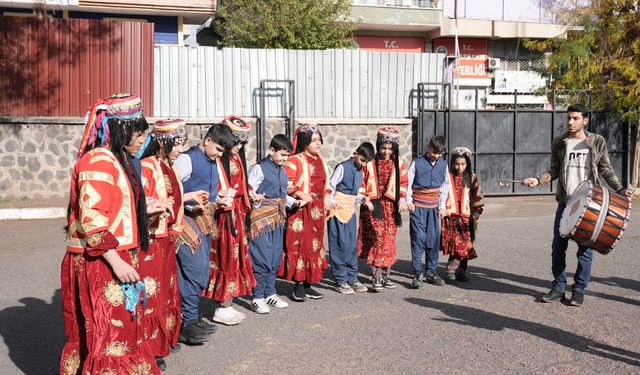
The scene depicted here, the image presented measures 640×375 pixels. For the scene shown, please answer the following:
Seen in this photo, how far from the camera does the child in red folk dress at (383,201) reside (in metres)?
8.16

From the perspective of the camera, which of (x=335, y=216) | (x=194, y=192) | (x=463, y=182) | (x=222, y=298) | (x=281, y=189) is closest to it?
(x=194, y=192)

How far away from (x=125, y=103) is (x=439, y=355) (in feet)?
9.63

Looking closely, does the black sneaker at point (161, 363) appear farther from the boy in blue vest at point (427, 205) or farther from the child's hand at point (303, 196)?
the boy in blue vest at point (427, 205)

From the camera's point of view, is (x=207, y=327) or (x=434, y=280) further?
(x=434, y=280)

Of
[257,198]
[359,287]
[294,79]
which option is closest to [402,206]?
[359,287]

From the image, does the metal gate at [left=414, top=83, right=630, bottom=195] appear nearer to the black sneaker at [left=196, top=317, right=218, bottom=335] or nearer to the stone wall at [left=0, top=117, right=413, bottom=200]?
the stone wall at [left=0, top=117, right=413, bottom=200]

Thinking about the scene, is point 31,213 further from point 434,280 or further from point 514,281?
point 514,281

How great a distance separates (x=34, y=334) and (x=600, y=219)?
4.58 metres

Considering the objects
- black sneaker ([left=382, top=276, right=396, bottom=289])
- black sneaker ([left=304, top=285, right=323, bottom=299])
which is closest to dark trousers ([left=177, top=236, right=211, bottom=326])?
black sneaker ([left=304, top=285, right=323, bottom=299])

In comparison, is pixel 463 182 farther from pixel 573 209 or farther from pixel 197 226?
pixel 197 226

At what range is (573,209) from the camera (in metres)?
6.64

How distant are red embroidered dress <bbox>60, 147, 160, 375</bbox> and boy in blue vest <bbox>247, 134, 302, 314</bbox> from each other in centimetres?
271

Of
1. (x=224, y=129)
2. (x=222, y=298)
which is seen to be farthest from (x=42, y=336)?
(x=224, y=129)

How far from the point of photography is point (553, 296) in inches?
292
